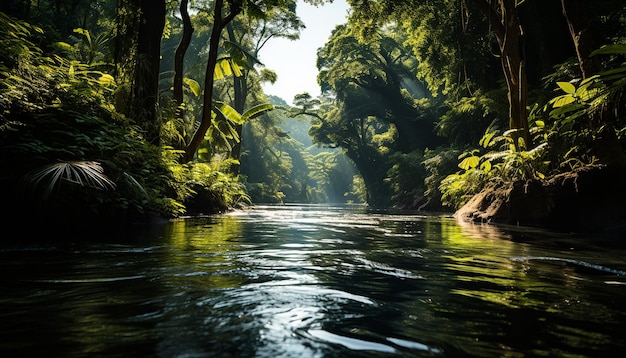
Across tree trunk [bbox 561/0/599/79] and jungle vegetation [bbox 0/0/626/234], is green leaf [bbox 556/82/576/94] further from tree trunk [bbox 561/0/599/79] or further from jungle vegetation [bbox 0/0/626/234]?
tree trunk [bbox 561/0/599/79]

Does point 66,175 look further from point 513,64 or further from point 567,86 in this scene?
point 513,64

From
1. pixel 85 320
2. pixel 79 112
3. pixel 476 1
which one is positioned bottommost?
pixel 85 320

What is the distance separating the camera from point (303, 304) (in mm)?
1818

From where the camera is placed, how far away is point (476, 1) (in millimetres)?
9984

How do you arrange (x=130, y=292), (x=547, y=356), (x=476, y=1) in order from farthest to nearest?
(x=476, y=1) < (x=130, y=292) < (x=547, y=356)

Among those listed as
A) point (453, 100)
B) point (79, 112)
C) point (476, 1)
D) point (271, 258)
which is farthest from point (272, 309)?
point (453, 100)

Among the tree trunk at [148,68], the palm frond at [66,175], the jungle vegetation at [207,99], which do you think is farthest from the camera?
the tree trunk at [148,68]

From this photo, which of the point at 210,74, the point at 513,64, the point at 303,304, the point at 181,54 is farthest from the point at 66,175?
the point at 513,64

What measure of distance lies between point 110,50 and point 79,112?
4.08 metres

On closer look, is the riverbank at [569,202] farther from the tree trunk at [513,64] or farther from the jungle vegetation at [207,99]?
the tree trunk at [513,64]

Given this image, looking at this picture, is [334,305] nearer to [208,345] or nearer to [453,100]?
[208,345]

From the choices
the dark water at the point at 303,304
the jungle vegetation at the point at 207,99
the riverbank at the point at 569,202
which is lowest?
the dark water at the point at 303,304

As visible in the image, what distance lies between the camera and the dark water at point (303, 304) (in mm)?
1302

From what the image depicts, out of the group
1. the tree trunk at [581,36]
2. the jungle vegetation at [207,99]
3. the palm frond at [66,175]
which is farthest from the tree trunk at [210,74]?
the tree trunk at [581,36]
